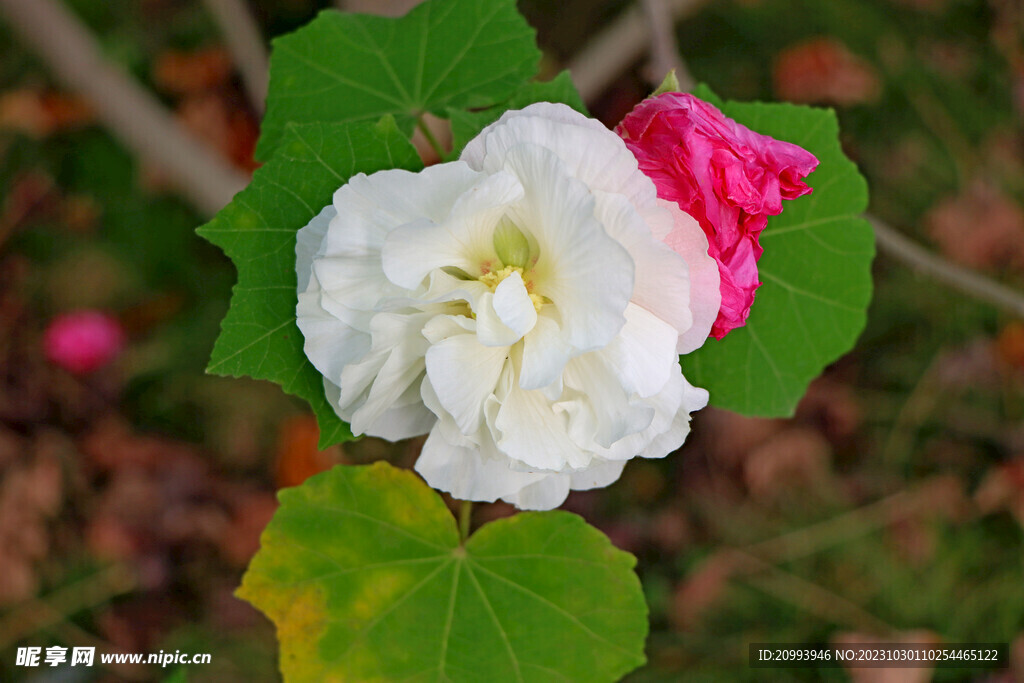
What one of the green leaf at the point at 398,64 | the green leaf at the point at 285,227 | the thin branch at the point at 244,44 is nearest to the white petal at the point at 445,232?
the green leaf at the point at 285,227

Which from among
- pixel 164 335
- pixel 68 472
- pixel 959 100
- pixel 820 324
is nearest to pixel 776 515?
pixel 820 324

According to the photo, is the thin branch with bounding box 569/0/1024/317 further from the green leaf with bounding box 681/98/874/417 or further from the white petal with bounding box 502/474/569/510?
the white petal with bounding box 502/474/569/510

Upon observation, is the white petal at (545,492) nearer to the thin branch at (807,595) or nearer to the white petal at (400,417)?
the white petal at (400,417)

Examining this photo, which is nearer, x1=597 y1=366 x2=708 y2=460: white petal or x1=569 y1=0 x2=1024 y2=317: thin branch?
x1=597 y1=366 x2=708 y2=460: white petal

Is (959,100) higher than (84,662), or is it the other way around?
(959,100)

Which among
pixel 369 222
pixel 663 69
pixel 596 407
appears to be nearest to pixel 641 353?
pixel 596 407

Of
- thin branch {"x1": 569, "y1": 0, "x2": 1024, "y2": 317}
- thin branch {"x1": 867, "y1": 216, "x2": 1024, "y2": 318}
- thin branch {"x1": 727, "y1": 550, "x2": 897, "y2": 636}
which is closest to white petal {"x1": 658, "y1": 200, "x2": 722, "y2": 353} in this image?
→ thin branch {"x1": 569, "y1": 0, "x2": 1024, "y2": 317}

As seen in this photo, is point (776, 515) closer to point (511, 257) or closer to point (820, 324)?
point (820, 324)
